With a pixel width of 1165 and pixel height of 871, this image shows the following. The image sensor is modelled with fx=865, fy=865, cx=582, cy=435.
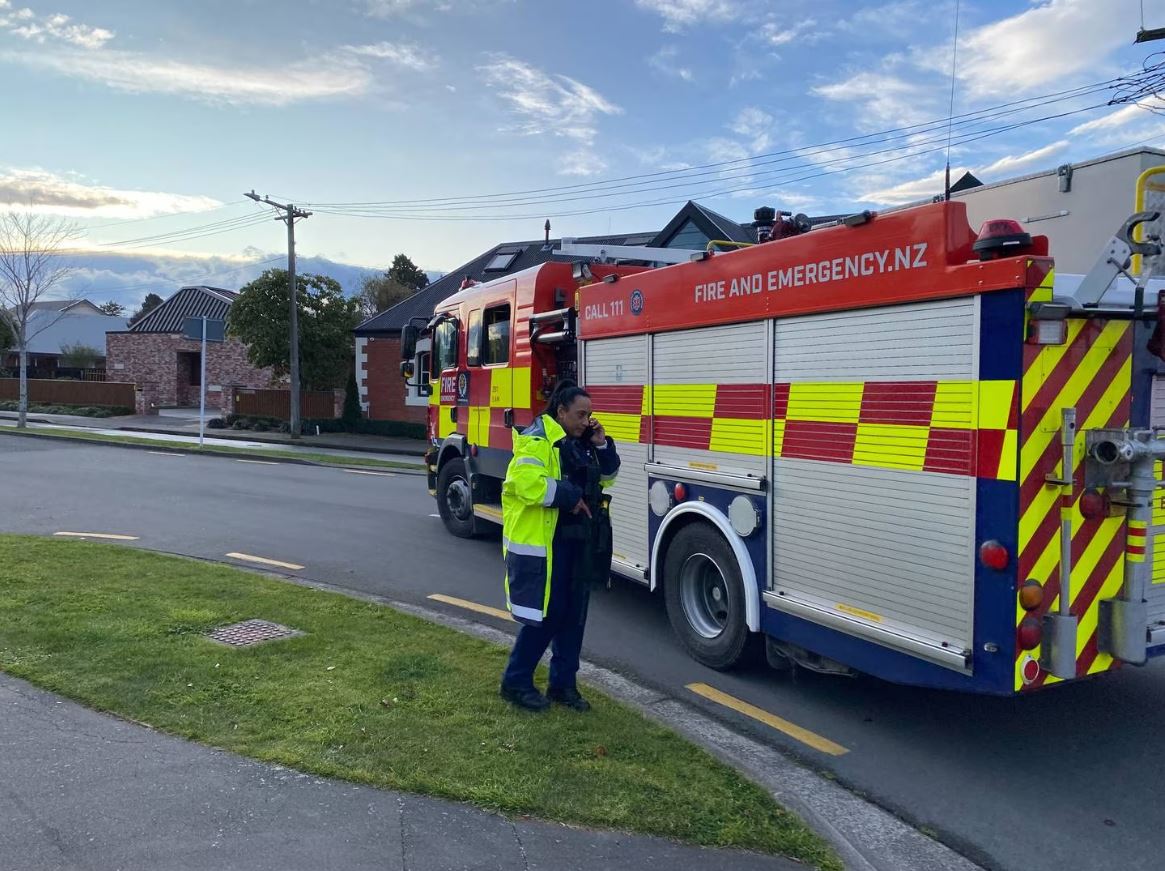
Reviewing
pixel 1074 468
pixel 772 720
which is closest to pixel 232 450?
pixel 772 720

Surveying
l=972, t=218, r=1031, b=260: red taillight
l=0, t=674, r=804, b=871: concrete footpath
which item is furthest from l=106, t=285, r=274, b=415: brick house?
l=972, t=218, r=1031, b=260: red taillight

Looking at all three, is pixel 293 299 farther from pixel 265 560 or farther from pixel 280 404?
pixel 265 560

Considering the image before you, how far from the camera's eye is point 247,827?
3.26m

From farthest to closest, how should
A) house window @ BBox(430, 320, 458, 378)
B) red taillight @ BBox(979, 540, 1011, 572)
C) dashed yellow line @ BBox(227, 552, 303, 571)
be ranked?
house window @ BBox(430, 320, 458, 378) → dashed yellow line @ BBox(227, 552, 303, 571) → red taillight @ BBox(979, 540, 1011, 572)

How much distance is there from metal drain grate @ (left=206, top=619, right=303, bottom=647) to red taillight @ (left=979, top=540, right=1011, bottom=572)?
13.8ft

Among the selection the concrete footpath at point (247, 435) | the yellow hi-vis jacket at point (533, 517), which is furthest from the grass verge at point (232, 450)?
the yellow hi-vis jacket at point (533, 517)

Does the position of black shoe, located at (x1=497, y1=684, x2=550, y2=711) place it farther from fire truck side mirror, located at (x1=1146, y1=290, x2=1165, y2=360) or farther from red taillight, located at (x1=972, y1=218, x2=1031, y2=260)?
fire truck side mirror, located at (x1=1146, y1=290, x2=1165, y2=360)

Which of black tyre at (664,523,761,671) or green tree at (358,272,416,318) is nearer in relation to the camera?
black tyre at (664,523,761,671)

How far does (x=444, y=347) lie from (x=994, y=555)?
743 centimetres

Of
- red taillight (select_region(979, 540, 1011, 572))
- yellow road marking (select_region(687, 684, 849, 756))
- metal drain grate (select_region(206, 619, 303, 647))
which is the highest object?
red taillight (select_region(979, 540, 1011, 572))

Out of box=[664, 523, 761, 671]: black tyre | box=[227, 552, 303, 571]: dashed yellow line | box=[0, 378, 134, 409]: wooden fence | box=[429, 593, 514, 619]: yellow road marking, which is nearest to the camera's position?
box=[664, 523, 761, 671]: black tyre

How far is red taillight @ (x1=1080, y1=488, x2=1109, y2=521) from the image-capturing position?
3853 millimetres

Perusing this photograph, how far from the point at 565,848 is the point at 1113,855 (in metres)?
2.24

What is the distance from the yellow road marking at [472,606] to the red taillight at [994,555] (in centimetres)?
395
